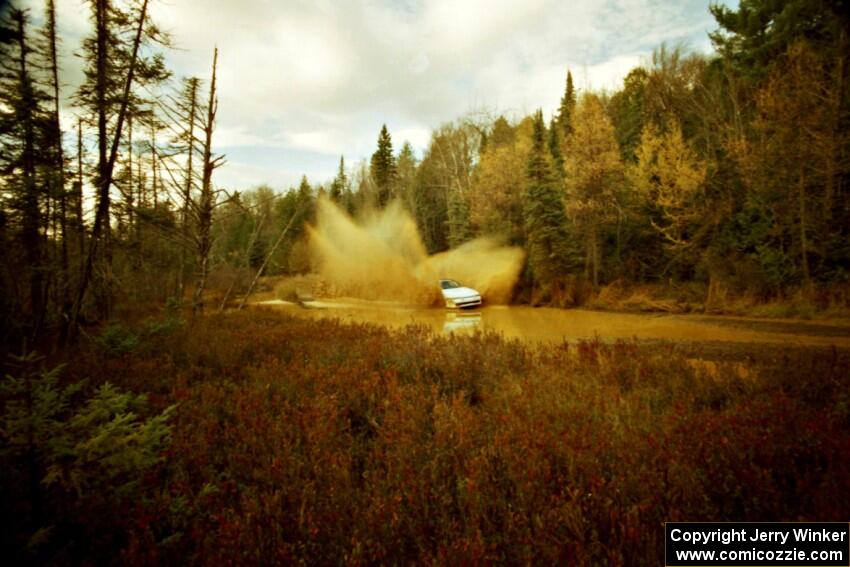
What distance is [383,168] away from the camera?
53969 mm

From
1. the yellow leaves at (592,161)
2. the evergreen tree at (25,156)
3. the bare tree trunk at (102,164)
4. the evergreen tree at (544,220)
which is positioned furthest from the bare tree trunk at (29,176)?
the yellow leaves at (592,161)

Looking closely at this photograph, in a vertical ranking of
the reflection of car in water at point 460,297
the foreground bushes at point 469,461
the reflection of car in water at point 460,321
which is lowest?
the reflection of car in water at point 460,321

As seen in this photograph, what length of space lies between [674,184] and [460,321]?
16.6 metres

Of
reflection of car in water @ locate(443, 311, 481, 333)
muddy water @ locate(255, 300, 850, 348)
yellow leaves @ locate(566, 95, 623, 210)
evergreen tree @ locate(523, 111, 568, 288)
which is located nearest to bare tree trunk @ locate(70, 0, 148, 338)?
muddy water @ locate(255, 300, 850, 348)

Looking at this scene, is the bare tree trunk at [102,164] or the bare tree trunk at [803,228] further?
the bare tree trunk at [803,228]

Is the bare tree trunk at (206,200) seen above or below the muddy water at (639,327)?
above

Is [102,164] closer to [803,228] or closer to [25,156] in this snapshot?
[25,156]

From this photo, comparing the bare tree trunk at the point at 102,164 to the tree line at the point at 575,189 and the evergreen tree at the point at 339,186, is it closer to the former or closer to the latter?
the tree line at the point at 575,189

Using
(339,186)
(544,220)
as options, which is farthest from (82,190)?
(339,186)

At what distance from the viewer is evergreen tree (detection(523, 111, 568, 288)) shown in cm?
2633

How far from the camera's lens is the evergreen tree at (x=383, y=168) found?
53.8m

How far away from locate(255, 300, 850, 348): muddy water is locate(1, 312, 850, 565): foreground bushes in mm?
5220

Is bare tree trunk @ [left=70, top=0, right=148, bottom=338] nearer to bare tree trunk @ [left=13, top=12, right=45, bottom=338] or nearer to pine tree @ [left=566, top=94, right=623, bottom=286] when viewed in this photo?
bare tree trunk @ [left=13, top=12, right=45, bottom=338]

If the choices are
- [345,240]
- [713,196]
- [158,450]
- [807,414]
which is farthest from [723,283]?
[345,240]
